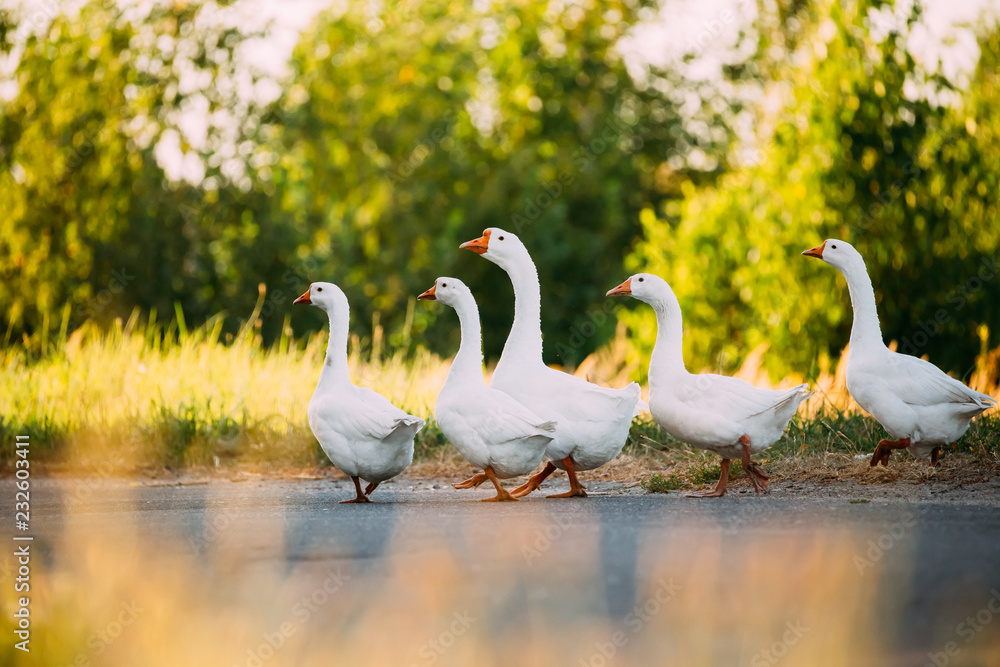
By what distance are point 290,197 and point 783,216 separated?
13.5 metres

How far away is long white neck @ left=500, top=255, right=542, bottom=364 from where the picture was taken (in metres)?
7.46

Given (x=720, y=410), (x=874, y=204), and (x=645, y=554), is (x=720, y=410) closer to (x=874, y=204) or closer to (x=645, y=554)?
(x=645, y=554)

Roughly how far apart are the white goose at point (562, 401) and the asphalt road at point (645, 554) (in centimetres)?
29

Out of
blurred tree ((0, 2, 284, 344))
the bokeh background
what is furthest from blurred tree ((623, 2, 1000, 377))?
blurred tree ((0, 2, 284, 344))

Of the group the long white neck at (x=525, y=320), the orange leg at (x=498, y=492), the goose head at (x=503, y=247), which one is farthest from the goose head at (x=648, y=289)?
the orange leg at (x=498, y=492)

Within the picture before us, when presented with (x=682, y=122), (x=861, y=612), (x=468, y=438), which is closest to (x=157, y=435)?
(x=468, y=438)

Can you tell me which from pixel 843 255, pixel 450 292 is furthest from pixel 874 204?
pixel 450 292

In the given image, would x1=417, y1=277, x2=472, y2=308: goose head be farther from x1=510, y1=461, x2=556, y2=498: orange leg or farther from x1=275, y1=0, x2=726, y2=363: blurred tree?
x1=275, y1=0, x2=726, y2=363: blurred tree

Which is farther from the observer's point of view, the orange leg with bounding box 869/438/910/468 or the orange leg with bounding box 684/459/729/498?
the orange leg with bounding box 869/438/910/468

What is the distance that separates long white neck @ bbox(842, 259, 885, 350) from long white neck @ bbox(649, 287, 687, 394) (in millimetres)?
1175

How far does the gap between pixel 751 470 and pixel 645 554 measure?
81.5 inches

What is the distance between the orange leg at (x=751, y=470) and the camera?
6.72 metres

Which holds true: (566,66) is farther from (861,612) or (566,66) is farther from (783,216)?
(861,612)

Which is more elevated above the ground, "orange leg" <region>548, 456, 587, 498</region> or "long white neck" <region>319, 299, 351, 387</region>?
"long white neck" <region>319, 299, 351, 387</region>
